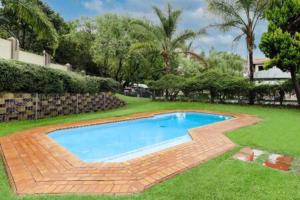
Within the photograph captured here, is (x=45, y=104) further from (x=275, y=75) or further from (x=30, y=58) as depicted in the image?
(x=275, y=75)

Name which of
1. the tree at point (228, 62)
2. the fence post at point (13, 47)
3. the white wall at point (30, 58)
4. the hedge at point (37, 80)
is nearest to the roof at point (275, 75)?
the tree at point (228, 62)

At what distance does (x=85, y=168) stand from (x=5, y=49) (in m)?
14.3

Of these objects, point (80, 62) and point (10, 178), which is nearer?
point (10, 178)

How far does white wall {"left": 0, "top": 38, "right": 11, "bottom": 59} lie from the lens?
1533cm

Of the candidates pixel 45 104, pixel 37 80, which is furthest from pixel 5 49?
pixel 45 104

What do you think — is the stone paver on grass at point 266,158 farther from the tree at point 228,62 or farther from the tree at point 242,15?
the tree at point 228,62

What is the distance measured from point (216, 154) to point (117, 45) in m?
18.6

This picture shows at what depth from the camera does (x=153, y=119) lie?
14.0 metres

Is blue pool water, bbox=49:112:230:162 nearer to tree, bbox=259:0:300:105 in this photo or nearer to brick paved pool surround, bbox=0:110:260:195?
brick paved pool surround, bbox=0:110:260:195

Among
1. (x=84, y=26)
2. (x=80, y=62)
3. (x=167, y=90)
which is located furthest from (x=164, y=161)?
(x=80, y=62)

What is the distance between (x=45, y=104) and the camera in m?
12.2

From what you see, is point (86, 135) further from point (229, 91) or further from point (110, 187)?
point (229, 91)

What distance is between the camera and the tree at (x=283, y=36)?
13930 millimetres

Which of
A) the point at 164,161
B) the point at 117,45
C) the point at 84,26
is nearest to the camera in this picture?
the point at 164,161
